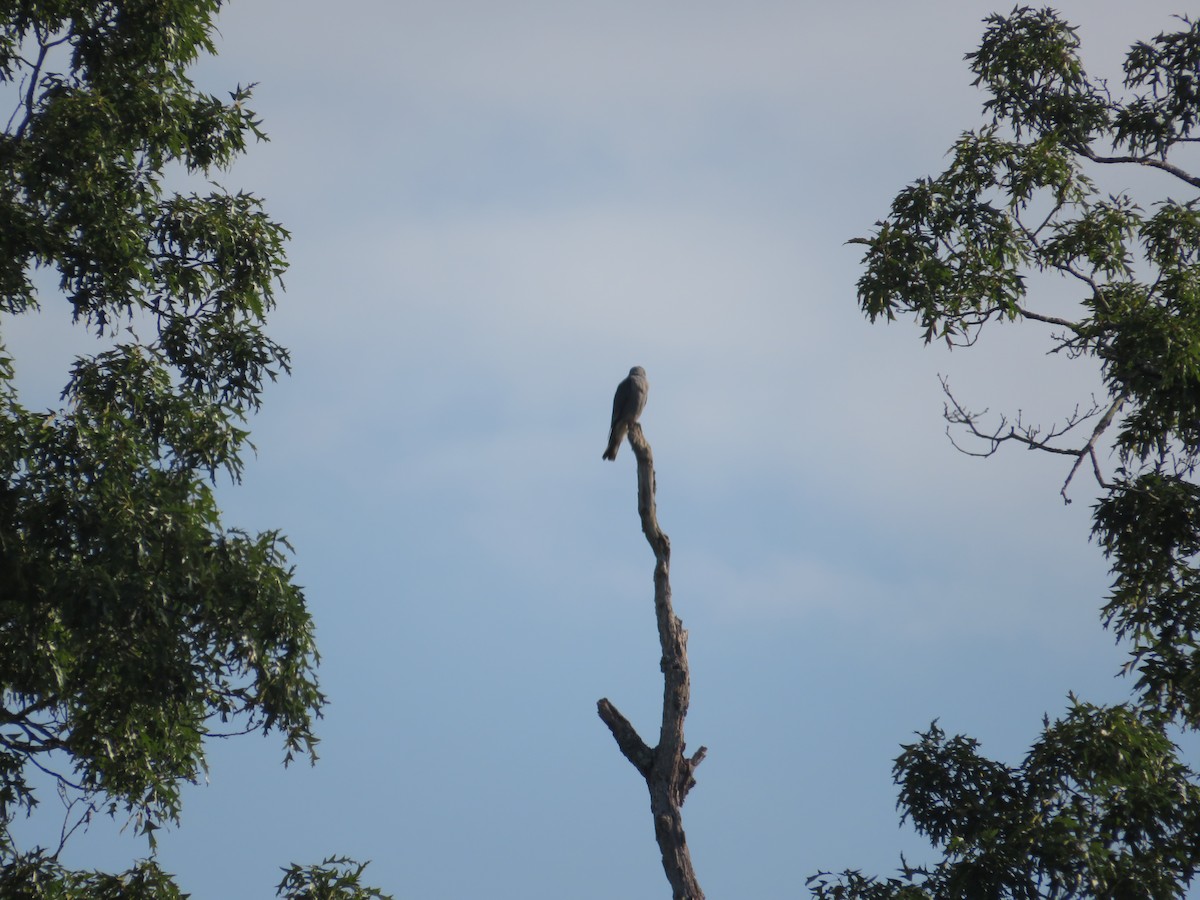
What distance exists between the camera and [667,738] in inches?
464

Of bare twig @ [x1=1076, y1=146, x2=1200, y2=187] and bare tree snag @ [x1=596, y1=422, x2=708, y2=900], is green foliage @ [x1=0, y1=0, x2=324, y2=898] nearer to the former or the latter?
bare tree snag @ [x1=596, y1=422, x2=708, y2=900]

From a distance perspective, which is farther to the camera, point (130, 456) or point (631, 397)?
point (631, 397)

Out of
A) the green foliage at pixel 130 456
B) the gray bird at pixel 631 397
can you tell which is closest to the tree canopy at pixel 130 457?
the green foliage at pixel 130 456

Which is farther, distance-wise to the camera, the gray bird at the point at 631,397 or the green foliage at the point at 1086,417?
the gray bird at the point at 631,397

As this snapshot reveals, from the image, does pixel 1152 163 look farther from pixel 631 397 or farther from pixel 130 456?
pixel 130 456

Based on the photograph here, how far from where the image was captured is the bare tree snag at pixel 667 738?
1134 cm

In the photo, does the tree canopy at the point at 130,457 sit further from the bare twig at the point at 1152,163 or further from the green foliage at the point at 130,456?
the bare twig at the point at 1152,163

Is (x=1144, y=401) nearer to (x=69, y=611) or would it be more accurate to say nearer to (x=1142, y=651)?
(x=1142, y=651)

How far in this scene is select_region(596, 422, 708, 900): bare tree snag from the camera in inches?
447

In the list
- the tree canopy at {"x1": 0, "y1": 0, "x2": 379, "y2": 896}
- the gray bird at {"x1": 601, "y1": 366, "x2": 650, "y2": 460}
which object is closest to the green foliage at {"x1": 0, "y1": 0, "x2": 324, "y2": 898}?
the tree canopy at {"x1": 0, "y1": 0, "x2": 379, "y2": 896}

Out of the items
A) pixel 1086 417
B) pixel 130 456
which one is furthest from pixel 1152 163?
pixel 130 456

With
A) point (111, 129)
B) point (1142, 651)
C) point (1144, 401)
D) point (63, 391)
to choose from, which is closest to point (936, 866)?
point (1142, 651)

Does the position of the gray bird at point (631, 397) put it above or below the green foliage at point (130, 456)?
above

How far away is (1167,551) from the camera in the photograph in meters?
11.0
